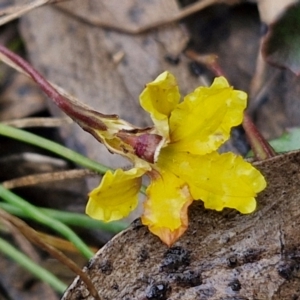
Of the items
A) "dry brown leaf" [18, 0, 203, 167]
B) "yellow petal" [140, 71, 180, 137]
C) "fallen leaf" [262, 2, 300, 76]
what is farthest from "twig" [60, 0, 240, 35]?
"yellow petal" [140, 71, 180, 137]

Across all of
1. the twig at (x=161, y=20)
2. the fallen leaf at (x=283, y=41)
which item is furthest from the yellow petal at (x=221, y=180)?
the twig at (x=161, y=20)

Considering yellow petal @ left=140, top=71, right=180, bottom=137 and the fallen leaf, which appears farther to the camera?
the fallen leaf

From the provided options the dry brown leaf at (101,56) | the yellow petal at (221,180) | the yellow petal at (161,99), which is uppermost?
the yellow petal at (161,99)

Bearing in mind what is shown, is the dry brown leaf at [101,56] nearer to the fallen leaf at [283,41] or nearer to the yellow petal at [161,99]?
the fallen leaf at [283,41]

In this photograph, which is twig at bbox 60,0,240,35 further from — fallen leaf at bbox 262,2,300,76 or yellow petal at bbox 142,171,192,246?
yellow petal at bbox 142,171,192,246

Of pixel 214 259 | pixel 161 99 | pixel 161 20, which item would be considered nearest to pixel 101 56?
pixel 161 20

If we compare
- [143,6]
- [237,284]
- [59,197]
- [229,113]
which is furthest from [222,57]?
[237,284]
